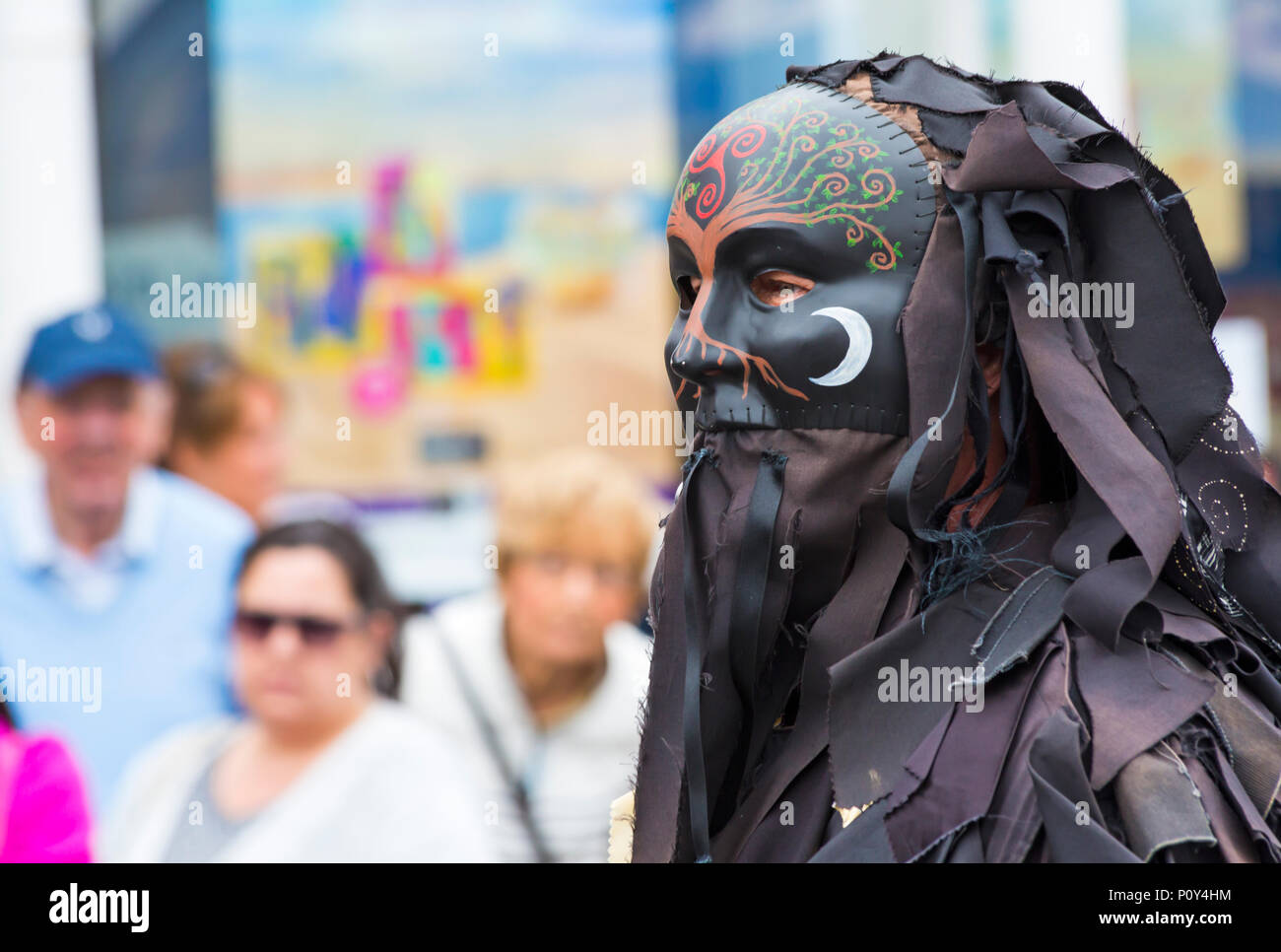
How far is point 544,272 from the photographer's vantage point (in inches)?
245

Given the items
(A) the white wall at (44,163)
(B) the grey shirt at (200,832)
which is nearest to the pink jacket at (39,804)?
(B) the grey shirt at (200,832)

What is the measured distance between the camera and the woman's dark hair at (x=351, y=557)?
11.9ft

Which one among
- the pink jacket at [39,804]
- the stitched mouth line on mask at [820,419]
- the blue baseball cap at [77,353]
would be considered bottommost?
the pink jacket at [39,804]

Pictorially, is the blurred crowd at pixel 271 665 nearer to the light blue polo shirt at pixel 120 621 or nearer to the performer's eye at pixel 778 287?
the light blue polo shirt at pixel 120 621

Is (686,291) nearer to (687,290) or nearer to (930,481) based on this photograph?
(687,290)

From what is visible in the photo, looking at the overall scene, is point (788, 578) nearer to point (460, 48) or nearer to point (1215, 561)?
point (1215, 561)

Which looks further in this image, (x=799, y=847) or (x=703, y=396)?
(x=703, y=396)

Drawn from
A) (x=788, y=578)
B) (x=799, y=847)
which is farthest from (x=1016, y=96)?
(x=799, y=847)

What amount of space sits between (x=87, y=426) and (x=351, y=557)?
1343 millimetres

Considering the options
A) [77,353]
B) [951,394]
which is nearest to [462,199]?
[77,353]

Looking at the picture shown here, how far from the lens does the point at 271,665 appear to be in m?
3.53

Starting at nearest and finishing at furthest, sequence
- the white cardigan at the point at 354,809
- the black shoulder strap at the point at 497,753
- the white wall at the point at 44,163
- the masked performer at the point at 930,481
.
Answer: the masked performer at the point at 930,481
the white cardigan at the point at 354,809
the black shoulder strap at the point at 497,753
the white wall at the point at 44,163

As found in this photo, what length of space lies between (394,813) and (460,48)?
157 inches

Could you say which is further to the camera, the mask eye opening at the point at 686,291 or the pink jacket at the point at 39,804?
the pink jacket at the point at 39,804
